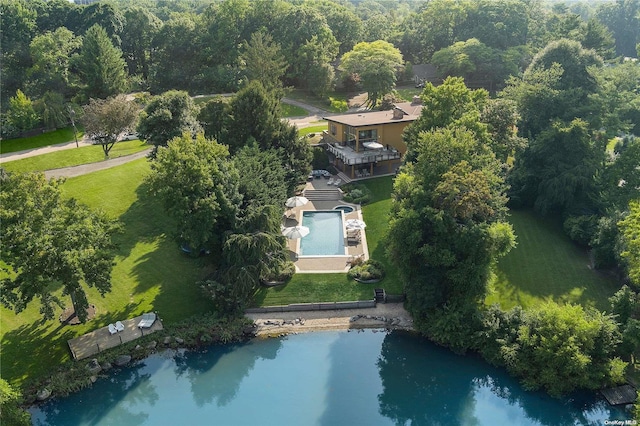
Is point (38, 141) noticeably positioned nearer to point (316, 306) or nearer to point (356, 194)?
point (356, 194)

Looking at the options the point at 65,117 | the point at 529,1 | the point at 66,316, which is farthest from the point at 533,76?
the point at 529,1

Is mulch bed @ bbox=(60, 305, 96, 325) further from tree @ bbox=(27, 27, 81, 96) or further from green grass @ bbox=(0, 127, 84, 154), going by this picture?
tree @ bbox=(27, 27, 81, 96)

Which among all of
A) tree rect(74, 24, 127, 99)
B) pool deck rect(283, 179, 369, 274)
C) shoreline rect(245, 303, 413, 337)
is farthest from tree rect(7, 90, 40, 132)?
shoreline rect(245, 303, 413, 337)

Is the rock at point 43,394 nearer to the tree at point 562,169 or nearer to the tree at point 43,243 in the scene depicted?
the tree at point 43,243

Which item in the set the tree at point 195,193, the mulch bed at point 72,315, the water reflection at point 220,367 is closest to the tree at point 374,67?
the tree at point 195,193

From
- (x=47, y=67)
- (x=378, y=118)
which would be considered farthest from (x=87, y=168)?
(x=378, y=118)

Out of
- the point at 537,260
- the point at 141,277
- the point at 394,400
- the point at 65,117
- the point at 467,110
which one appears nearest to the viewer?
the point at 394,400

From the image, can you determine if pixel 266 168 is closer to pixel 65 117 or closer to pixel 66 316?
pixel 66 316
